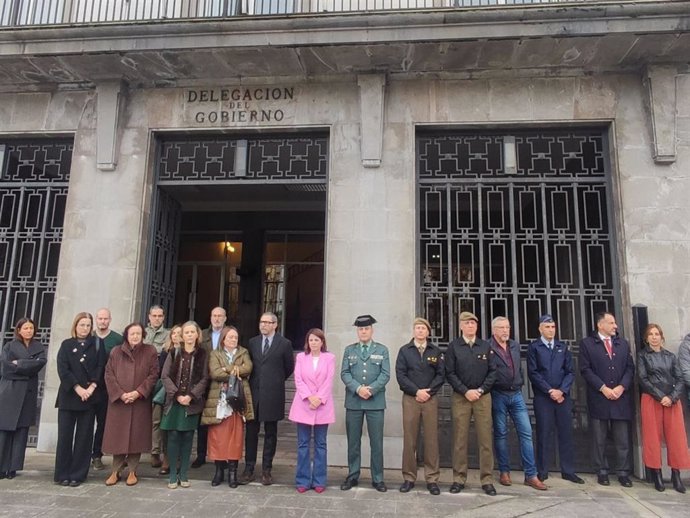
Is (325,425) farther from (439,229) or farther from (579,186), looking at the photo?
(579,186)

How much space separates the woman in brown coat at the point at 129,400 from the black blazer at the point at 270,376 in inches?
46.7

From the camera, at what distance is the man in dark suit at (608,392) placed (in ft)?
20.1

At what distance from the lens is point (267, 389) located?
584cm

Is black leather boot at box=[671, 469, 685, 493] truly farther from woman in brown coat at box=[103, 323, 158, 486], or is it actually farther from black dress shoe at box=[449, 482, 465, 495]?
woman in brown coat at box=[103, 323, 158, 486]

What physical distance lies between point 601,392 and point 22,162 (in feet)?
32.5

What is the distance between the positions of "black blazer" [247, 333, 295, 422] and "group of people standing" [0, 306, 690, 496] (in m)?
0.01

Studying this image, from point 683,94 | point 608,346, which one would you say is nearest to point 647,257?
point 608,346

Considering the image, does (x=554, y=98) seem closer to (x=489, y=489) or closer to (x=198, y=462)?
(x=489, y=489)

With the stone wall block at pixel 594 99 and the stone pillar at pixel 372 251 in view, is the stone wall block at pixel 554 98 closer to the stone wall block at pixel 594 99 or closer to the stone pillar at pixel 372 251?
the stone wall block at pixel 594 99

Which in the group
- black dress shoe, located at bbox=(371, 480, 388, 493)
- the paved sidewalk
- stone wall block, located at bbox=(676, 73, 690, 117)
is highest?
stone wall block, located at bbox=(676, 73, 690, 117)

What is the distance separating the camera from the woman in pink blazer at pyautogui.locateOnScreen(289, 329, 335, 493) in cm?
561

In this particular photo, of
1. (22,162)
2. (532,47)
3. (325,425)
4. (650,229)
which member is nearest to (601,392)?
(650,229)

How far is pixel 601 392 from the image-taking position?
617cm

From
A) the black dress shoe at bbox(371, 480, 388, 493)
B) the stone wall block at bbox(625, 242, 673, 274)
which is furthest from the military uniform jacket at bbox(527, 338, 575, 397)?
the black dress shoe at bbox(371, 480, 388, 493)
